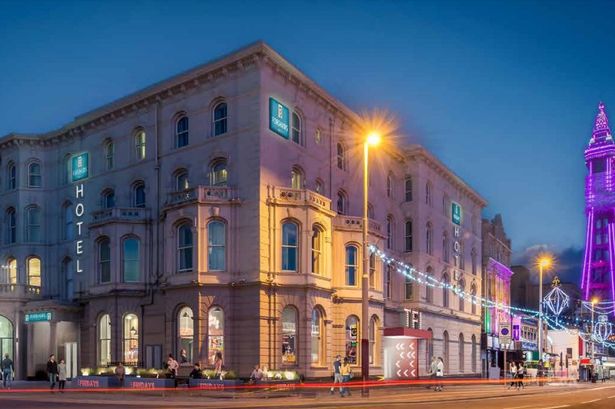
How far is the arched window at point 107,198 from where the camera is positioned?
4767 centimetres

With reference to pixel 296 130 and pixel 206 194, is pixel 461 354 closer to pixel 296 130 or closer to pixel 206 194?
pixel 296 130

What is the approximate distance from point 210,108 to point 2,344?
2034 centimetres

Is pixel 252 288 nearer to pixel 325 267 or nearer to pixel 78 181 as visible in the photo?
pixel 325 267

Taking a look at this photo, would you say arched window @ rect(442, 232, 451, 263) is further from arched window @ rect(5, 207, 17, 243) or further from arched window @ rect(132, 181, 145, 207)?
arched window @ rect(5, 207, 17, 243)

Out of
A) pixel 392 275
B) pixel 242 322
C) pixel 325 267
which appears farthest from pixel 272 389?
pixel 392 275

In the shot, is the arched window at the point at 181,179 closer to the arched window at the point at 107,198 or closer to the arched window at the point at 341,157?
the arched window at the point at 107,198

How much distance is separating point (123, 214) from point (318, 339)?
13.5 metres

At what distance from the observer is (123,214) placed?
4394 cm

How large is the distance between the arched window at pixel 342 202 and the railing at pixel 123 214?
1224cm

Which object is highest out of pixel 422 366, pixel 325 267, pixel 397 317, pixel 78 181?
pixel 78 181

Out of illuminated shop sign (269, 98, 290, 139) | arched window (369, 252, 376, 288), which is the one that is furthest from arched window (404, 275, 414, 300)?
illuminated shop sign (269, 98, 290, 139)

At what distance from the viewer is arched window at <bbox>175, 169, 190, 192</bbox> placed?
142ft

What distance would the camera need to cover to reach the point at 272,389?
34.6 meters

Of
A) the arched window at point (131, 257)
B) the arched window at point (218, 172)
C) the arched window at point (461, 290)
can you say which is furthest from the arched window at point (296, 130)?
the arched window at point (461, 290)
